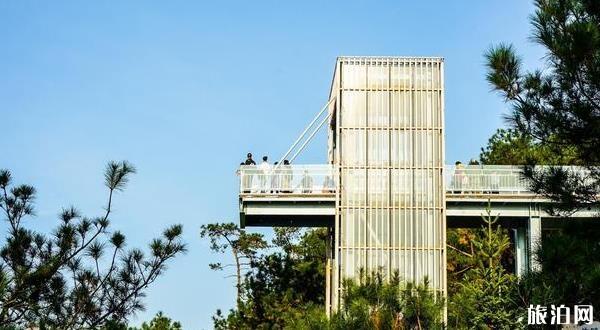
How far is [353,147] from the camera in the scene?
29.7 metres

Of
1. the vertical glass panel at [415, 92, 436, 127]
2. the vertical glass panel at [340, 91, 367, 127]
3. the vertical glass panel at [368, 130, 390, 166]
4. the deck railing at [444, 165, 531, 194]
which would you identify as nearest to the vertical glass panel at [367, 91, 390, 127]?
the vertical glass panel at [340, 91, 367, 127]

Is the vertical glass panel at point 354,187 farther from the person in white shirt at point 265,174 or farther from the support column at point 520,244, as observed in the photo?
the support column at point 520,244

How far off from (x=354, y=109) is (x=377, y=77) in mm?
1074

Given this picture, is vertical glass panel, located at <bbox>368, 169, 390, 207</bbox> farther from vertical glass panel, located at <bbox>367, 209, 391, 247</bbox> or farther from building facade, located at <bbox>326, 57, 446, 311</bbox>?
vertical glass panel, located at <bbox>367, 209, 391, 247</bbox>

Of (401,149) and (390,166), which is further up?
(401,149)

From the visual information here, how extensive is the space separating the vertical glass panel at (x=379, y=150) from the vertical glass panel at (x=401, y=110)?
49 centimetres

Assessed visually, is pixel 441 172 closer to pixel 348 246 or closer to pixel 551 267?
pixel 348 246

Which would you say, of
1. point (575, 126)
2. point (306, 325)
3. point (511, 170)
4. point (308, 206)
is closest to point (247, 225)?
point (308, 206)

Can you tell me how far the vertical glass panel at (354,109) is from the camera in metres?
29.8

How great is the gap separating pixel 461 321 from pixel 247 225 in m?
13.9

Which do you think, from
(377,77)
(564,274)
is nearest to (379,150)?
(377,77)

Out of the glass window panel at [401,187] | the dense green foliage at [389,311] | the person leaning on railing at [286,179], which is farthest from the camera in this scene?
the person leaning on railing at [286,179]

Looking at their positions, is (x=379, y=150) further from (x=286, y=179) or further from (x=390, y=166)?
(x=286, y=179)

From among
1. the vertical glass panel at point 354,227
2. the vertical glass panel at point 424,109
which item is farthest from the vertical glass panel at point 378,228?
the vertical glass panel at point 424,109
